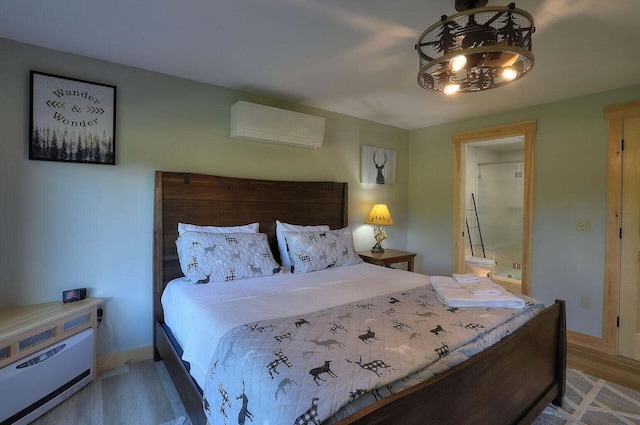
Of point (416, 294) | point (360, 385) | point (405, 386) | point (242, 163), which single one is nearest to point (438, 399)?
point (405, 386)

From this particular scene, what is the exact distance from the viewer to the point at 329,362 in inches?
43.3

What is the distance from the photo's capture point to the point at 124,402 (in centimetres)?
198

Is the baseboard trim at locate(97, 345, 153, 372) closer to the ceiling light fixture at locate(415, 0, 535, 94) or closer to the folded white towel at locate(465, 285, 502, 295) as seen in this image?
the folded white towel at locate(465, 285, 502, 295)

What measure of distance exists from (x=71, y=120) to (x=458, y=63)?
2.46 metres

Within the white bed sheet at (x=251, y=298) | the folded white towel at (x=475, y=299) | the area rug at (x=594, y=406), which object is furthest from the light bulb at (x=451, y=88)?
the area rug at (x=594, y=406)

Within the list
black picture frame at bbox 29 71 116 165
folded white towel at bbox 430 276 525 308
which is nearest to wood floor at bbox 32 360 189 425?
black picture frame at bbox 29 71 116 165

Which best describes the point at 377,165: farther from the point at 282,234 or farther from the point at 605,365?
the point at 605,365

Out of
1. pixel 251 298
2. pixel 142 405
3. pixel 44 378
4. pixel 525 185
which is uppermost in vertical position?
pixel 525 185

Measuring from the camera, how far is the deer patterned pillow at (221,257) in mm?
2250

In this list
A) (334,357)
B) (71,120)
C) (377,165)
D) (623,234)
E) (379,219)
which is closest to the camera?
(334,357)

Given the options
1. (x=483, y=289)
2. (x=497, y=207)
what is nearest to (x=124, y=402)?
(x=483, y=289)

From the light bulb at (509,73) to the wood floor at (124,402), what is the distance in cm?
255

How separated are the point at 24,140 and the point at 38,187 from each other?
12.2 inches

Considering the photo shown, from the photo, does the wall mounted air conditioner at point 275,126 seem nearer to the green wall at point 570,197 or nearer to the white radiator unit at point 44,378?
the white radiator unit at point 44,378
